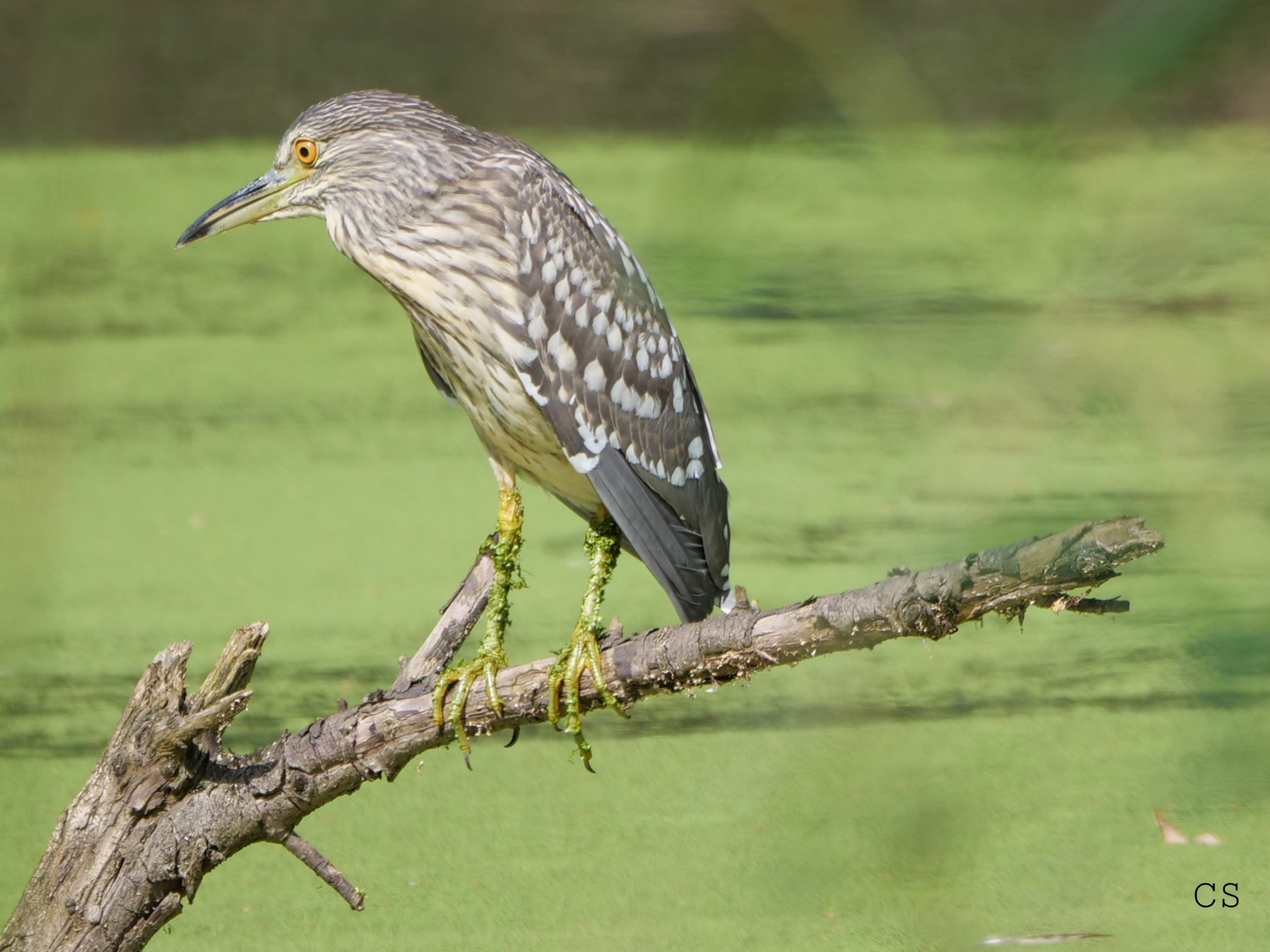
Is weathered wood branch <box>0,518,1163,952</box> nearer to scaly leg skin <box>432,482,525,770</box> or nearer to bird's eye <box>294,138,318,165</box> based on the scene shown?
scaly leg skin <box>432,482,525,770</box>

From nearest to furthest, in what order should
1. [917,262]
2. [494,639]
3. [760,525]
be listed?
[917,262] → [494,639] → [760,525]

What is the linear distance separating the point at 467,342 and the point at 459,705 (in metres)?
0.41

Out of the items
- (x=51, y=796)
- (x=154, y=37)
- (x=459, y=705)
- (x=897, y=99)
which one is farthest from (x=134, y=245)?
(x=897, y=99)

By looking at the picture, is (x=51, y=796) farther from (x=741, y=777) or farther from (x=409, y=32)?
(x=409, y=32)

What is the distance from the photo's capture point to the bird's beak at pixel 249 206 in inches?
56.2

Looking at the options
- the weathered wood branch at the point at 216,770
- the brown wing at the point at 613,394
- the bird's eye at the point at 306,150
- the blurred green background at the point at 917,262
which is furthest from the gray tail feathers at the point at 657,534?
the bird's eye at the point at 306,150

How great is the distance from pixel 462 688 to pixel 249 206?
0.64 metres

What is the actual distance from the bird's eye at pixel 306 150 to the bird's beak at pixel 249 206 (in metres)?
0.02

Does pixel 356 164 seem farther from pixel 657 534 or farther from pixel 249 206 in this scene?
pixel 657 534

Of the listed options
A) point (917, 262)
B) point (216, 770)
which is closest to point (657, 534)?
point (216, 770)

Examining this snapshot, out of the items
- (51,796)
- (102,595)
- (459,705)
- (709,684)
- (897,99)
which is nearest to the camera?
(897,99)

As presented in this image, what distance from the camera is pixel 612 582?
2.42 m

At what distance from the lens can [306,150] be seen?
1438 mm

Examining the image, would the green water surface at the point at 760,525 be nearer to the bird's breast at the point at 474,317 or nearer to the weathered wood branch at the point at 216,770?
the weathered wood branch at the point at 216,770
